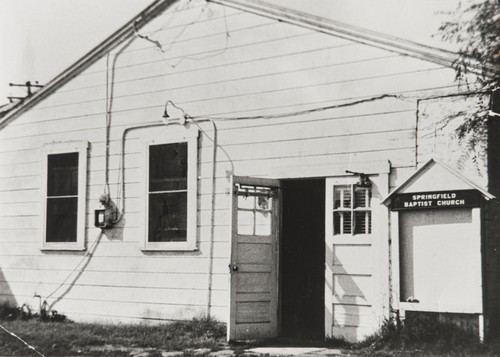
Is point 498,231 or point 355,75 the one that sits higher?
point 355,75

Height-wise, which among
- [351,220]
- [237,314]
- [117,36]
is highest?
[117,36]

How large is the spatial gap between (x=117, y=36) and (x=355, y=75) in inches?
172

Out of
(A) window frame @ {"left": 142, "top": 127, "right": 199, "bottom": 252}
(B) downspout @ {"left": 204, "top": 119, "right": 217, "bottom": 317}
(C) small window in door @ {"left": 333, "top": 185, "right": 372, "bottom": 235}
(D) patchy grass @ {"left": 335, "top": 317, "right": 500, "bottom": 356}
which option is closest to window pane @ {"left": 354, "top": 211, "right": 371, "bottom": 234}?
(C) small window in door @ {"left": 333, "top": 185, "right": 372, "bottom": 235}

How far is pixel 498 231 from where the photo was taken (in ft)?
28.0

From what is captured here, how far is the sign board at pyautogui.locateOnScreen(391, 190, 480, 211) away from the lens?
26.6ft

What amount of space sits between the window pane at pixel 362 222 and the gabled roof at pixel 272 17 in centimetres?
205

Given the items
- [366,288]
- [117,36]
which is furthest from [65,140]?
[366,288]

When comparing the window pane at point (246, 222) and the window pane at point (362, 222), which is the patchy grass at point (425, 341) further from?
the window pane at point (246, 222)

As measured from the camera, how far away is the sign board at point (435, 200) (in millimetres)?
8094

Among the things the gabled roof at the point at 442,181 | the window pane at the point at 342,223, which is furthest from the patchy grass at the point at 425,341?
the gabled roof at the point at 442,181

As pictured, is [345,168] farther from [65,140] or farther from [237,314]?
[65,140]

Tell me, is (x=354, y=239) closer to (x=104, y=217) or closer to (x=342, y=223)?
(x=342, y=223)

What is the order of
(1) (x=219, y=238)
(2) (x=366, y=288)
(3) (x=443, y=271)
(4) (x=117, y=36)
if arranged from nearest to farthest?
(3) (x=443, y=271), (2) (x=366, y=288), (1) (x=219, y=238), (4) (x=117, y=36)

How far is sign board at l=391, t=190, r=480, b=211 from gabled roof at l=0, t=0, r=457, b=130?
5.07 feet
